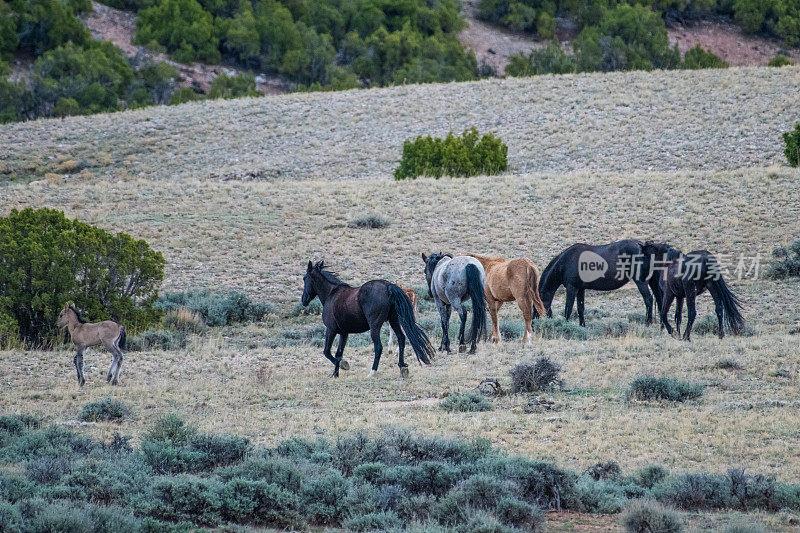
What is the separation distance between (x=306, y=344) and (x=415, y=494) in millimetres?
9901

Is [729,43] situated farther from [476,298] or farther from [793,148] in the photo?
[476,298]

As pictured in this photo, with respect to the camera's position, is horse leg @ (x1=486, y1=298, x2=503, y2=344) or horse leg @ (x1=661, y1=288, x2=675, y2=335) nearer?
horse leg @ (x1=661, y1=288, x2=675, y2=335)

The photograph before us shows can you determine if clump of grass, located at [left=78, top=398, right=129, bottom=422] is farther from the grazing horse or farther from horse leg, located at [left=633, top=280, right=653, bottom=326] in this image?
horse leg, located at [left=633, top=280, right=653, bottom=326]

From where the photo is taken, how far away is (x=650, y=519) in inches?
255

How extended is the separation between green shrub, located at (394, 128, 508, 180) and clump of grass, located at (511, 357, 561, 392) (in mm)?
24623

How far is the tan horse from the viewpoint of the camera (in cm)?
1531

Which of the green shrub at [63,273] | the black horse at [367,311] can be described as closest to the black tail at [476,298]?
the black horse at [367,311]

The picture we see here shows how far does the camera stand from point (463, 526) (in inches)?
255

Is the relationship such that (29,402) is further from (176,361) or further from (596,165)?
(596,165)

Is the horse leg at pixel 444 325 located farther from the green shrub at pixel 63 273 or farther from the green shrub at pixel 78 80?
the green shrub at pixel 78 80

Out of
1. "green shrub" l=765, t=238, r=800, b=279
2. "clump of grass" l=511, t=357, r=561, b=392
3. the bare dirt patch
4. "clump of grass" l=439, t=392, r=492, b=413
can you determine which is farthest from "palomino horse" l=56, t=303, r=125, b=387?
the bare dirt patch

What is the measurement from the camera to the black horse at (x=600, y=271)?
1688cm

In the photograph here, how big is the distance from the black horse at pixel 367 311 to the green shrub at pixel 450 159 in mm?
22922

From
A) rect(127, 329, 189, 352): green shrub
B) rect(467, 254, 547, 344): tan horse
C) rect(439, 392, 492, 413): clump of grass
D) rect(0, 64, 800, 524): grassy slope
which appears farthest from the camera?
rect(127, 329, 189, 352): green shrub
